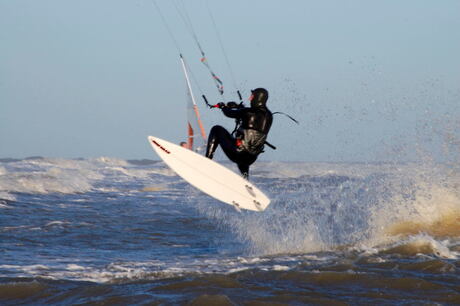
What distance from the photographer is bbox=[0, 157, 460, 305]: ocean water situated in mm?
5570

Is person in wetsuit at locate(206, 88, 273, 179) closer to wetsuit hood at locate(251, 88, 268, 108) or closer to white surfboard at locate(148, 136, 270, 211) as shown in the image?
wetsuit hood at locate(251, 88, 268, 108)

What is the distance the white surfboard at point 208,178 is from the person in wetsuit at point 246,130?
1.31 ft

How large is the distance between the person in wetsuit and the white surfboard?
40 cm

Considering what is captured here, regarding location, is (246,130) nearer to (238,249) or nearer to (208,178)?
(208,178)

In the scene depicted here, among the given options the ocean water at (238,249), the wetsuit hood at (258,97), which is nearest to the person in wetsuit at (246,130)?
the wetsuit hood at (258,97)

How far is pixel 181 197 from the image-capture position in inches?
685

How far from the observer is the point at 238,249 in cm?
882

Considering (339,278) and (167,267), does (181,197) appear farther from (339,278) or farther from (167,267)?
(339,278)

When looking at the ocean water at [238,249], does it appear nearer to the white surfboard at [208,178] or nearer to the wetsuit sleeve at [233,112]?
the white surfboard at [208,178]

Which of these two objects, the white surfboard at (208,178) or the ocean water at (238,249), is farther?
the white surfboard at (208,178)

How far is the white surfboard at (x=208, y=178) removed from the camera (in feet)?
31.3

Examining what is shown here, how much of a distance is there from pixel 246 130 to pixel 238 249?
6.54ft

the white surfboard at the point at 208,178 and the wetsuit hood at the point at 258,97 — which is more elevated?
the wetsuit hood at the point at 258,97

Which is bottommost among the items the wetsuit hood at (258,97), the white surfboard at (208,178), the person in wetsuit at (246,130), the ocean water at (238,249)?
the ocean water at (238,249)
